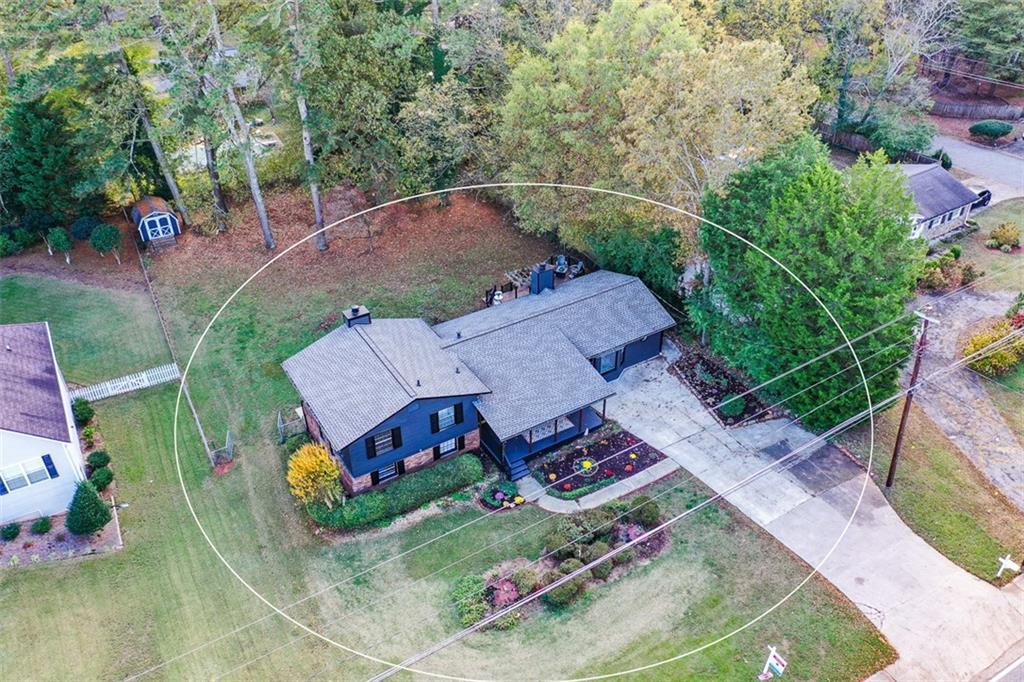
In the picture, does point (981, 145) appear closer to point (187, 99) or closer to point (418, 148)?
point (418, 148)

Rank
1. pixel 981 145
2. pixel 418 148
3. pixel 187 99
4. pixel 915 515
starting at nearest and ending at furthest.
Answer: pixel 915 515, pixel 187 99, pixel 418 148, pixel 981 145

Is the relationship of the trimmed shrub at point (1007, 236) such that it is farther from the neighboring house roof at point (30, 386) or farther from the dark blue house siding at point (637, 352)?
the neighboring house roof at point (30, 386)

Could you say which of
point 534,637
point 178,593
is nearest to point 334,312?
point 178,593

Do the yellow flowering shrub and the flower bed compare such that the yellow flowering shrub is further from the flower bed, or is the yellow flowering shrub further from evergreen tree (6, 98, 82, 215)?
evergreen tree (6, 98, 82, 215)

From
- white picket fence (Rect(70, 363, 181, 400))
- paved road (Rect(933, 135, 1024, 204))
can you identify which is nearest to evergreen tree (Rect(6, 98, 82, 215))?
white picket fence (Rect(70, 363, 181, 400))

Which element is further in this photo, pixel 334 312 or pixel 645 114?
pixel 334 312

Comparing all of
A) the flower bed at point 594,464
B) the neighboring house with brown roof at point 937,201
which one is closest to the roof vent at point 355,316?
the flower bed at point 594,464
